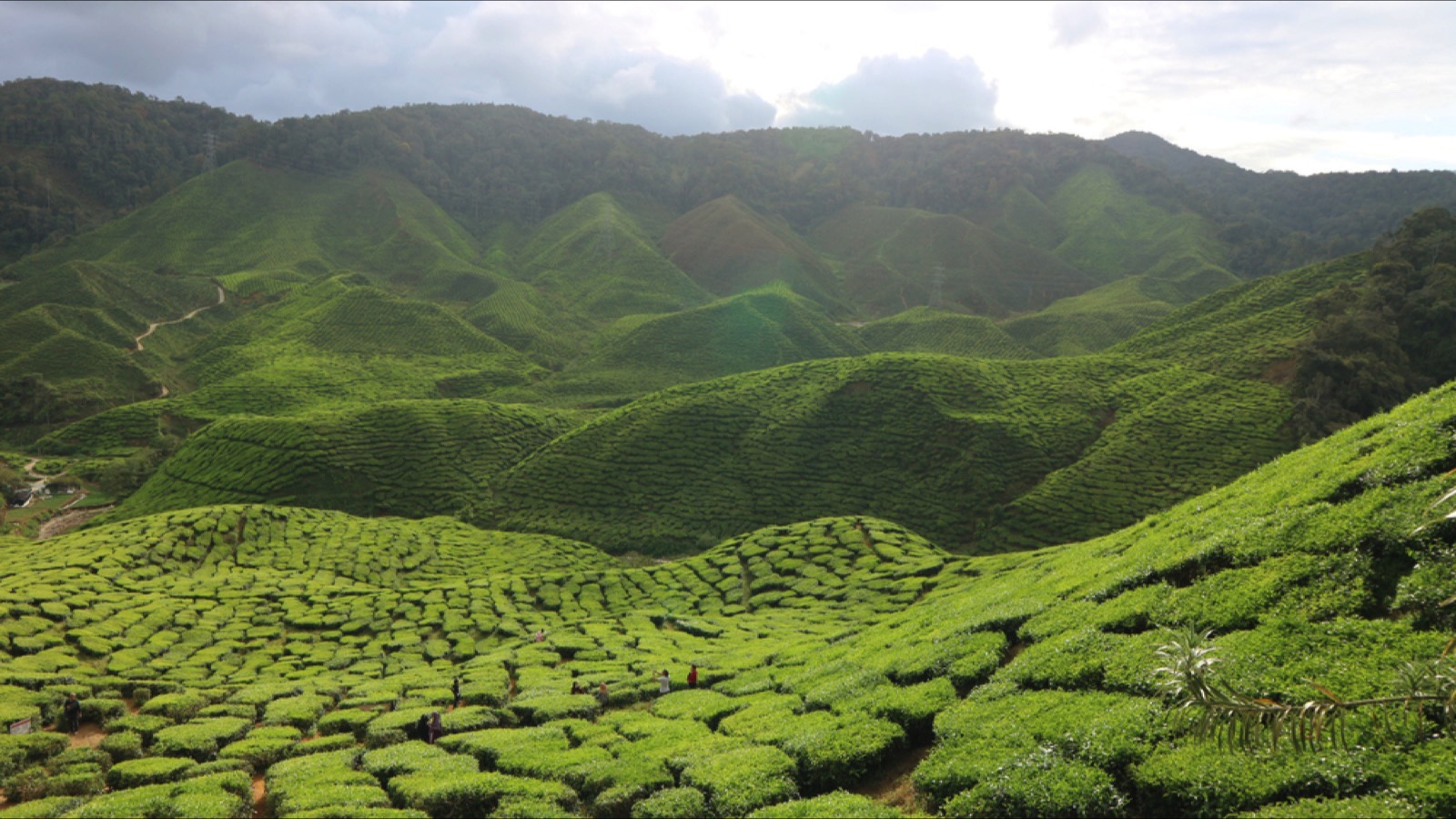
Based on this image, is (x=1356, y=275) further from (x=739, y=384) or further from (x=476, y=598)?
(x=476, y=598)

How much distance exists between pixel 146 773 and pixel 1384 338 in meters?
78.1

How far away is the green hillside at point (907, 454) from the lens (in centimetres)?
5241

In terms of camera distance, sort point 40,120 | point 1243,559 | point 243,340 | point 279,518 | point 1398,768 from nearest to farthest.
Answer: point 1398,768 < point 1243,559 < point 279,518 < point 243,340 < point 40,120

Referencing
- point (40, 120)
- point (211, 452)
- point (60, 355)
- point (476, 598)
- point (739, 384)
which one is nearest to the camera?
point (476, 598)

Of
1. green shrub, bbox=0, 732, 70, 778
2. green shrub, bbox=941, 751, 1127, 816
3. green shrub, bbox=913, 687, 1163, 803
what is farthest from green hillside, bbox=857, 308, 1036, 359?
green shrub, bbox=0, 732, 70, 778

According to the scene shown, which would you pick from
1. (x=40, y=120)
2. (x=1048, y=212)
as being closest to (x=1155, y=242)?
(x=1048, y=212)

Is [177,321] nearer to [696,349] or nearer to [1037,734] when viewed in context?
[696,349]

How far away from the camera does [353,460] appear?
203 feet

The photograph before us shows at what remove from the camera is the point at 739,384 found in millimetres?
72688

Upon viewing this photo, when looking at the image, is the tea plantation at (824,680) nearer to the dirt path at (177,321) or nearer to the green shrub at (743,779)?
the green shrub at (743,779)

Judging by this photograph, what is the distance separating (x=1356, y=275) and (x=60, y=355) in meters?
143

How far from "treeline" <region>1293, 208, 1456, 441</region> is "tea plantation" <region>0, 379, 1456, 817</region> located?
37955mm

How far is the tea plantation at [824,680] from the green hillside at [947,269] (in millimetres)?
125799

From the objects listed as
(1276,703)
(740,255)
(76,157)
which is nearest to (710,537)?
(1276,703)
